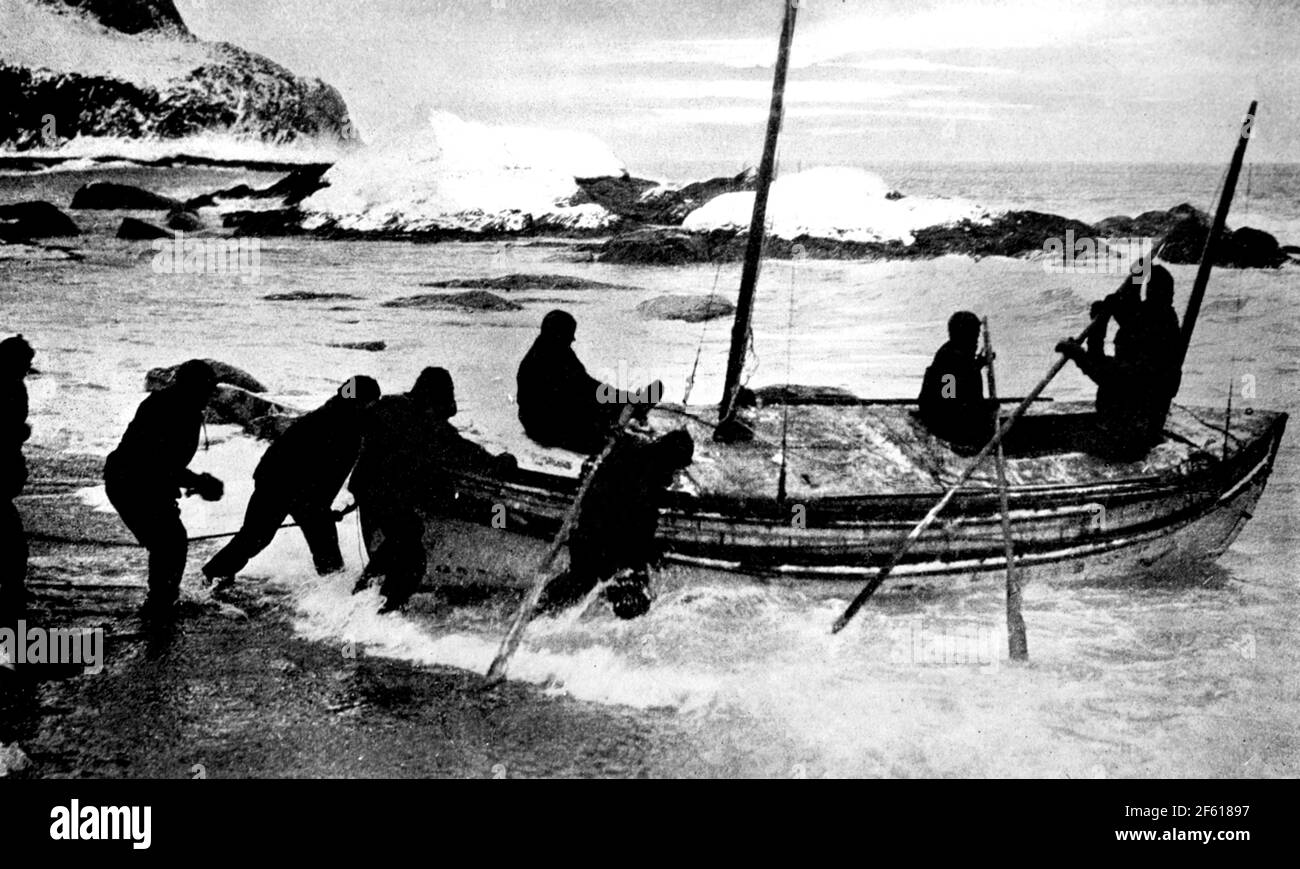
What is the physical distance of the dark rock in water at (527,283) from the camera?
4.54m

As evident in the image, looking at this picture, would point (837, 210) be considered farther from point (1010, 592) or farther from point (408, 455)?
point (408, 455)

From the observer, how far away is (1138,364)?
421cm

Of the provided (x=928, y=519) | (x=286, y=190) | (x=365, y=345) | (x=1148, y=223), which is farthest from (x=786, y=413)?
(x=286, y=190)

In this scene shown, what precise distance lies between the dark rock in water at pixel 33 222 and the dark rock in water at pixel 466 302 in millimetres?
1608

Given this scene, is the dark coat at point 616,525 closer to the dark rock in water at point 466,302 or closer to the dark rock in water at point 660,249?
the dark rock in water at point 466,302

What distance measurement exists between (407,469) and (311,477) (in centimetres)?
51

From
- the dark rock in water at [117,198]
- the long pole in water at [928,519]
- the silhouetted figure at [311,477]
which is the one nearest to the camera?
the long pole in water at [928,519]

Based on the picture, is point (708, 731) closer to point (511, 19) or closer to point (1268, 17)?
point (511, 19)

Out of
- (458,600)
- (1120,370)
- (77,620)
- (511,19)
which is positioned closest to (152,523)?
(77,620)

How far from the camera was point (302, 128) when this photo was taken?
454 cm

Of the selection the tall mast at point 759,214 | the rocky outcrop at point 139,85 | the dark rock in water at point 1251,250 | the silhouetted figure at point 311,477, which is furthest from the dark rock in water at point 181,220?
the dark rock in water at point 1251,250

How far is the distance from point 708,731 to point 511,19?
10.3 ft

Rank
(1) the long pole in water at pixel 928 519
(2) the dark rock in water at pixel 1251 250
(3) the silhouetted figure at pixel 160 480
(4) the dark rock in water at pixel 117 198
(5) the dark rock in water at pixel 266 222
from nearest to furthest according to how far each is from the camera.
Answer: (1) the long pole in water at pixel 928 519 → (3) the silhouetted figure at pixel 160 480 → (2) the dark rock in water at pixel 1251 250 → (4) the dark rock in water at pixel 117 198 → (5) the dark rock in water at pixel 266 222
